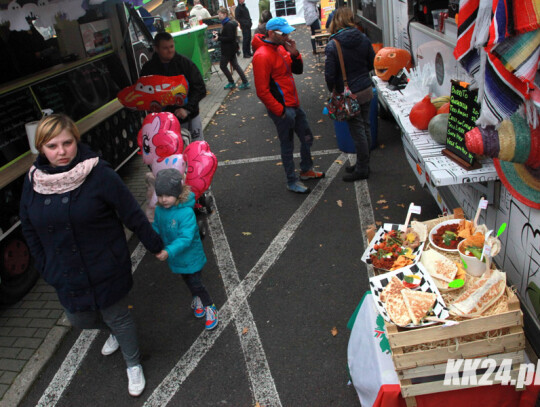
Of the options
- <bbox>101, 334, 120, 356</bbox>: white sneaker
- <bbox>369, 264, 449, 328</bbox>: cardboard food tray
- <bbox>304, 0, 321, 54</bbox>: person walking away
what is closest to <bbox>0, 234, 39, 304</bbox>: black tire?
<bbox>101, 334, 120, 356</bbox>: white sneaker

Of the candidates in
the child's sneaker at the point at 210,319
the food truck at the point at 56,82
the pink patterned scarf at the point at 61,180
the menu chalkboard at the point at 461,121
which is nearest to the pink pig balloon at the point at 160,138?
the food truck at the point at 56,82

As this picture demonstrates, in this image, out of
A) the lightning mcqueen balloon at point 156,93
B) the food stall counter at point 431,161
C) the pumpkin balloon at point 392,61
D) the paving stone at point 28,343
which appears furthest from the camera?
the pumpkin balloon at point 392,61

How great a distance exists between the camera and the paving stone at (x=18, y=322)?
173 inches

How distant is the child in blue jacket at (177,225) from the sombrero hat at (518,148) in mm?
1996

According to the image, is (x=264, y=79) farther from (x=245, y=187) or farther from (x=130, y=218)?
(x=130, y=218)

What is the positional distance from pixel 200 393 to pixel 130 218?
1.38 meters

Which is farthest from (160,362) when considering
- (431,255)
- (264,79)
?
(264,79)

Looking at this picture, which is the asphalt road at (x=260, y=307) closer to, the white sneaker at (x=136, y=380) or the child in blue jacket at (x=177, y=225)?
the white sneaker at (x=136, y=380)

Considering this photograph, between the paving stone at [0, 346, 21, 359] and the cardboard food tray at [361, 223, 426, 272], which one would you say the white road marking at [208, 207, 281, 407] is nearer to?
the cardboard food tray at [361, 223, 426, 272]

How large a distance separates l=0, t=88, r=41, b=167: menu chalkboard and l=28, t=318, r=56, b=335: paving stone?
1.67 meters

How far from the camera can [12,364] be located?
12.8 ft

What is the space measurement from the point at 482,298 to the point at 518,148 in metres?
0.80

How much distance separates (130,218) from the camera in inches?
120

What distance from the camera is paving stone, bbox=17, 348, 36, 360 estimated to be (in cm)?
397
